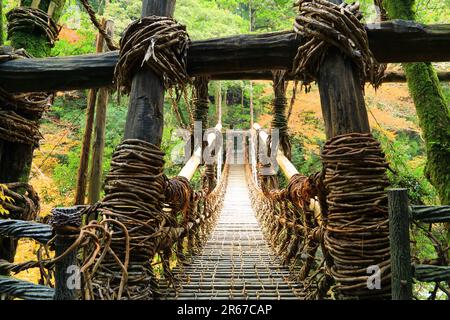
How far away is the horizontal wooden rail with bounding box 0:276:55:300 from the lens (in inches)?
28.7

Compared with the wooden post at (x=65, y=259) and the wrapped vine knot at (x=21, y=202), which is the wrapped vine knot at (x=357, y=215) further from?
the wrapped vine knot at (x=21, y=202)

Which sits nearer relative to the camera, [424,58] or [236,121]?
[424,58]

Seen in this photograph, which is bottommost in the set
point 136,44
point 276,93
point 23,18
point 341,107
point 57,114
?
point 341,107

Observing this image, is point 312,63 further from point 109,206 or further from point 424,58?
point 109,206

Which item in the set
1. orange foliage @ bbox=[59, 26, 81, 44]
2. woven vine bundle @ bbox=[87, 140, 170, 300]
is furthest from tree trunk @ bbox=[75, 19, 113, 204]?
orange foliage @ bbox=[59, 26, 81, 44]

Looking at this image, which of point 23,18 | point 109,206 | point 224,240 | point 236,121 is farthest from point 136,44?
point 236,121

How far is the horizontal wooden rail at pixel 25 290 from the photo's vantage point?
28.7 inches

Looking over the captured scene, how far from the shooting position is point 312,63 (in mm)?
1170

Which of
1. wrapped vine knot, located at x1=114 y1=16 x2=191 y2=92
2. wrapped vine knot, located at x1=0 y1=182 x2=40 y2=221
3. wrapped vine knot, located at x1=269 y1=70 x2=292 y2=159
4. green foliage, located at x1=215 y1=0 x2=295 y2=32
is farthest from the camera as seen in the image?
green foliage, located at x1=215 y1=0 x2=295 y2=32

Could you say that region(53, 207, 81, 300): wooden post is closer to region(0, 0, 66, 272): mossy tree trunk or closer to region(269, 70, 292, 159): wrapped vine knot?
region(0, 0, 66, 272): mossy tree trunk

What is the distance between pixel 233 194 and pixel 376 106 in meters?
4.03

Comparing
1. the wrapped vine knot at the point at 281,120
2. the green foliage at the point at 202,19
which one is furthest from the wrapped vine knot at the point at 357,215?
the green foliage at the point at 202,19

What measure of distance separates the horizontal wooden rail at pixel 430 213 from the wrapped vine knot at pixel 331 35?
542 mm

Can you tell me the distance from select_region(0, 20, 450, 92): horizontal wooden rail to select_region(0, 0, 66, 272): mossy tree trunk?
1.37ft
